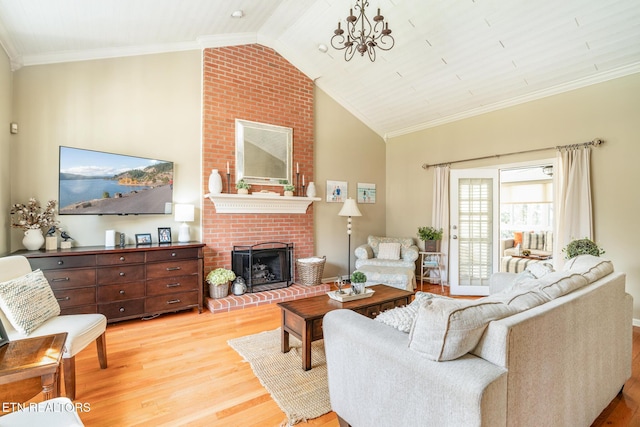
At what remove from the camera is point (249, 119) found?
454 centimetres

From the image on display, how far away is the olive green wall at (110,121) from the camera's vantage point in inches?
129

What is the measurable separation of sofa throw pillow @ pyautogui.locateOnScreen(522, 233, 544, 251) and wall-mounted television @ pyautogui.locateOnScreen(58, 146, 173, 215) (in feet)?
22.9

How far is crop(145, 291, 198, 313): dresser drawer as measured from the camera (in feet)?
11.2

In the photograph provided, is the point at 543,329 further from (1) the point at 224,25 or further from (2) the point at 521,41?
(1) the point at 224,25

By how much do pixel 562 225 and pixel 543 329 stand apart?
3303mm

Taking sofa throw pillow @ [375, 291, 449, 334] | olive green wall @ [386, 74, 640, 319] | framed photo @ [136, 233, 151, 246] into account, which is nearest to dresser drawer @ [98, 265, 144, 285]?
framed photo @ [136, 233, 151, 246]

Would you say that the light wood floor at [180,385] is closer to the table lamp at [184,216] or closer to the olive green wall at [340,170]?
the table lamp at [184,216]

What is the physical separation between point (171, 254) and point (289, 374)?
6.79 ft

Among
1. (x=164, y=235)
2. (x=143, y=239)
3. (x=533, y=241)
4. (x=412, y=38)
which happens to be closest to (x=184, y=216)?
(x=164, y=235)

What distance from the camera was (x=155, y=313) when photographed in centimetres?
345

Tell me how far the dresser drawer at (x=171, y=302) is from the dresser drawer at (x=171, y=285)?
2.2 inches

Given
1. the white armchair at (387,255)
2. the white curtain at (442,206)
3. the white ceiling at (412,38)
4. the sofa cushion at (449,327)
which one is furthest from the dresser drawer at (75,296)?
the white curtain at (442,206)

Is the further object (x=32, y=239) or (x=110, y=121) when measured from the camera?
(x=110, y=121)

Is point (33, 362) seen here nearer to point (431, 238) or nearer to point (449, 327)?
point (449, 327)
